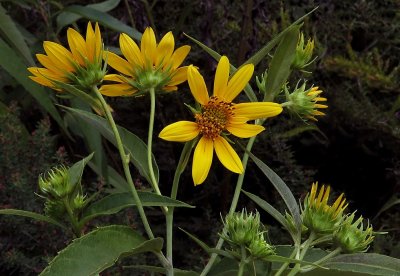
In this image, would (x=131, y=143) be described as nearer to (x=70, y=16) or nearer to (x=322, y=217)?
(x=322, y=217)

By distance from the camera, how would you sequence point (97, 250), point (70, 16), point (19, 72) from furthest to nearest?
1. point (70, 16)
2. point (19, 72)
3. point (97, 250)

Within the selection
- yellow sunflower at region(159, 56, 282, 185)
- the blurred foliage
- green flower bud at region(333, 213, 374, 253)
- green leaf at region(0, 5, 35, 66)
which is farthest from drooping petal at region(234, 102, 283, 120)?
green leaf at region(0, 5, 35, 66)

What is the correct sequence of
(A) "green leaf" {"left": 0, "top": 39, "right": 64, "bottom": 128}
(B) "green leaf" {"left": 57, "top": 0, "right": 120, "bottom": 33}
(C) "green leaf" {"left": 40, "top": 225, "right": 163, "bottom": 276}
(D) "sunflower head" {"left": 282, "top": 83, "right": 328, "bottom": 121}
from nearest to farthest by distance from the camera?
1. (C) "green leaf" {"left": 40, "top": 225, "right": 163, "bottom": 276}
2. (D) "sunflower head" {"left": 282, "top": 83, "right": 328, "bottom": 121}
3. (A) "green leaf" {"left": 0, "top": 39, "right": 64, "bottom": 128}
4. (B) "green leaf" {"left": 57, "top": 0, "right": 120, "bottom": 33}

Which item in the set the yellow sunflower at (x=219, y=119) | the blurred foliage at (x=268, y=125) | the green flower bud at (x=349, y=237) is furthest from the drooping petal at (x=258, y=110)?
the blurred foliage at (x=268, y=125)

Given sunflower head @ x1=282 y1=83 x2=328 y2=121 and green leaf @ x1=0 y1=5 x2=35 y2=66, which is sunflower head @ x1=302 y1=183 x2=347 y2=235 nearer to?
sunflower head @ x1=282 y1=83 x2=328 y2=121

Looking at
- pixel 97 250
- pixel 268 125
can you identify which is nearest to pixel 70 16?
pixel 268 125

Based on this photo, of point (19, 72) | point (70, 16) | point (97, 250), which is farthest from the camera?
point (70, 16)

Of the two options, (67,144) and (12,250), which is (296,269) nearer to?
(12,250)
